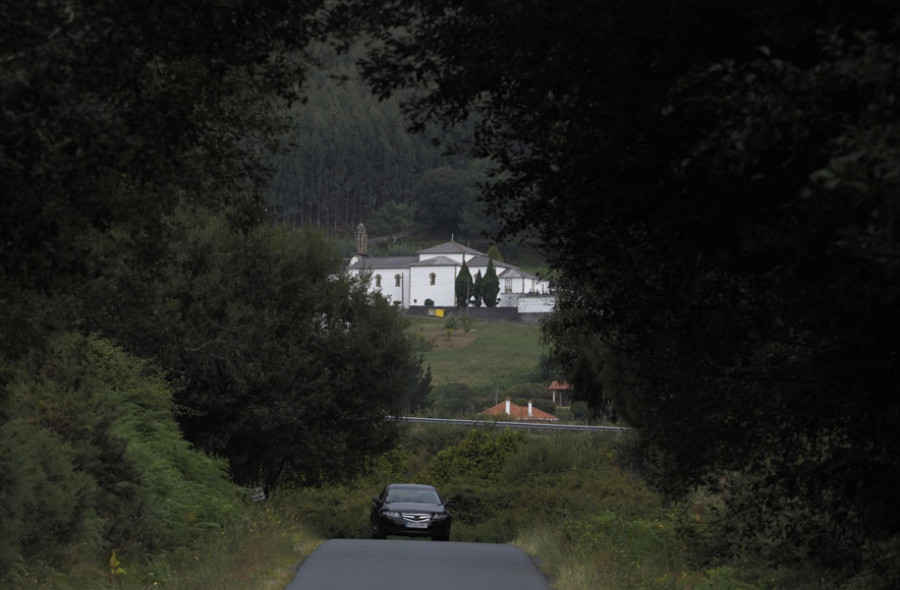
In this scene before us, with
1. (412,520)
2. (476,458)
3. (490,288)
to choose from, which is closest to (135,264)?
(412,520)

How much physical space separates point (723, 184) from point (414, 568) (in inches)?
542

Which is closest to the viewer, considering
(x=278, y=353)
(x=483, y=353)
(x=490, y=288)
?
(x=278, y=353)

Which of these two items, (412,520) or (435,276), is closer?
(412,520)

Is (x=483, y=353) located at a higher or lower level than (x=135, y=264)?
lower

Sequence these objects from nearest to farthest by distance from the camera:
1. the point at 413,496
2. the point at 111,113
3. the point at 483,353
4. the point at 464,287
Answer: the point at 111,113 < the point at 413,496 < the point at 483,353 < the point at 464,287

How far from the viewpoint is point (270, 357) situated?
117 feet

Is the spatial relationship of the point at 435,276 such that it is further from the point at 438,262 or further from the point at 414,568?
the point at 414,568

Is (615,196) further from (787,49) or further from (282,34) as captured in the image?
(282,34)

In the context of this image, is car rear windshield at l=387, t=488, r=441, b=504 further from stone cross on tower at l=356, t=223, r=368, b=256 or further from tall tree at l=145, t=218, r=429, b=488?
stone cross on tower at l=356, t=223, r=368, b=256

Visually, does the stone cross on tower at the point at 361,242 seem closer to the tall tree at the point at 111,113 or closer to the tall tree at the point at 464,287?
the tall tree at the point at 464,287

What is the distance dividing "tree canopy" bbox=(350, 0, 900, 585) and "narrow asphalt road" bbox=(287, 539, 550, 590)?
26.1 ft

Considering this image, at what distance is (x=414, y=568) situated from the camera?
785 inches

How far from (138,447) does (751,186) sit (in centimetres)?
1480

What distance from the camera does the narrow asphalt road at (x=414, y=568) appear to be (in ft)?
57.5
